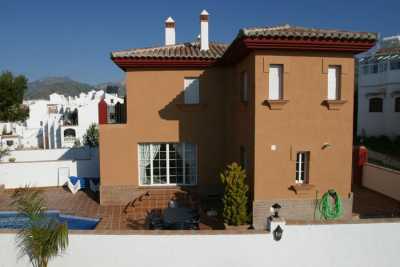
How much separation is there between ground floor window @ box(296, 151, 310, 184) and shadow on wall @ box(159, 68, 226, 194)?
196 inches

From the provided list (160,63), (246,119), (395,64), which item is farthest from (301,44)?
(395,64)

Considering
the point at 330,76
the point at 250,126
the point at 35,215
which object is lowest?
the point at 35,215

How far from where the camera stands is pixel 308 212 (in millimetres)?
12383

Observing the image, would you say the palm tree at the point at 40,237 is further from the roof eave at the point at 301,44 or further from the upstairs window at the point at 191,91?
the upstairs window at the point at 191,91

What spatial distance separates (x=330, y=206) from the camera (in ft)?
41.0

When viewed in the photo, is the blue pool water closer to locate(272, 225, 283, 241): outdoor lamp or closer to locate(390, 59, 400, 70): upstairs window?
locate(272, 225, 283, 241): outdoor lamp

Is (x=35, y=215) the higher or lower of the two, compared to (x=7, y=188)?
higher

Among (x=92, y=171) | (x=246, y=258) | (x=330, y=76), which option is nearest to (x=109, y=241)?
(x=246, y=258)

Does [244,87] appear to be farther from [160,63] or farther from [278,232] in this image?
[278,232]

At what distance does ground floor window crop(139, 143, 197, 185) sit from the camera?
1644 centimetres

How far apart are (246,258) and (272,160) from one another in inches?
162

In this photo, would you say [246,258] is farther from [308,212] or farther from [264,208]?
[308,212]

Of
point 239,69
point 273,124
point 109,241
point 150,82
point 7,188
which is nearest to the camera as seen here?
point 109,241

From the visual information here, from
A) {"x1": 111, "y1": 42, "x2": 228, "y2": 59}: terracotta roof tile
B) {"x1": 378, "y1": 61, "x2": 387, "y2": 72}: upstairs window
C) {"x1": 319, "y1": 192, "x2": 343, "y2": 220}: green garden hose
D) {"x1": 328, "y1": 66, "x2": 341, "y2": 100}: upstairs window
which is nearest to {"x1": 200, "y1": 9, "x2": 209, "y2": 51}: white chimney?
{"x1": 111, "y1": 42, "x2": 228, "y2": 59}: terracotta roof tile
